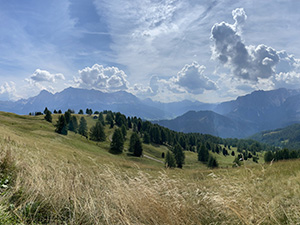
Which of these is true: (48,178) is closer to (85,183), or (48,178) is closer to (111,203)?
(85,183)

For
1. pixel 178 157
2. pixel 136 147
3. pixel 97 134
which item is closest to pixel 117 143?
pixel 136 147

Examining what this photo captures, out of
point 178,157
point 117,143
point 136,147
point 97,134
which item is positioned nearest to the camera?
point 178,157

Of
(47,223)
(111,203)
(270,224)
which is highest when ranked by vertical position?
(270,224)

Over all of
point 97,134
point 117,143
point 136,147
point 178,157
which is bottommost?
point 178,157

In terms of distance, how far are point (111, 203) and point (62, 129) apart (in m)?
Result: 76.1

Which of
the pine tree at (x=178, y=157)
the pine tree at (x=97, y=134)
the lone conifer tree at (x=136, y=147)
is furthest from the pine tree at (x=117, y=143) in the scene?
the pine tree at (x=178, y=157)

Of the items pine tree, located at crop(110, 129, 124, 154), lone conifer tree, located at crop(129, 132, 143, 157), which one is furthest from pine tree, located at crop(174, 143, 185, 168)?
pine tree, located at crop(110, 129, 124, 154)

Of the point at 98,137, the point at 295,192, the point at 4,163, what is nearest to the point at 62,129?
the point at 98,137

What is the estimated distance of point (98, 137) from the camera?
89438 millimetres

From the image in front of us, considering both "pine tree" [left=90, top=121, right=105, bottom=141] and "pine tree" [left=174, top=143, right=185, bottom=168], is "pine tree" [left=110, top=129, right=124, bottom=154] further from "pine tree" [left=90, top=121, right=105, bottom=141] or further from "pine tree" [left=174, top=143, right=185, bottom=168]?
"pine tree" [left=174, top=143, right=185, bottom=168]

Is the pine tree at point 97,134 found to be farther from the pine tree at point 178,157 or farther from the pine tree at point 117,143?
the pine tree at point 178,157

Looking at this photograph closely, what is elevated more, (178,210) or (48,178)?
(178,210)

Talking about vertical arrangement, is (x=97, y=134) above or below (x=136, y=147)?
Result: above

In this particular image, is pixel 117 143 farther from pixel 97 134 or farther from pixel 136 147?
pixel 97 134
